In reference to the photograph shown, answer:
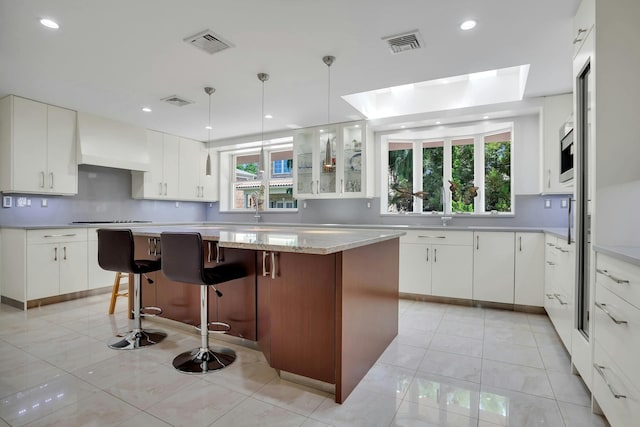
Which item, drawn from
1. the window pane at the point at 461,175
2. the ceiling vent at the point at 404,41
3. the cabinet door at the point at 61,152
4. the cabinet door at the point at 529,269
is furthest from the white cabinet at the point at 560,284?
the cabinet door at the point at 61,152

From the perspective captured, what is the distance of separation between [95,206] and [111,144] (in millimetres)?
974

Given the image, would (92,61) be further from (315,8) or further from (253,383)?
(253,383)

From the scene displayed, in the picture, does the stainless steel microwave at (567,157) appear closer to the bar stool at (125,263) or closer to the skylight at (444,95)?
the skylight at (444,95)

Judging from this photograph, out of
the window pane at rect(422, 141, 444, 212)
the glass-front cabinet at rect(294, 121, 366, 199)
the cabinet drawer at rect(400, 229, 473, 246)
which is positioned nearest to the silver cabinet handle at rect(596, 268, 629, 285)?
the cabinet drawer at rect(400, 229, 473, 246)

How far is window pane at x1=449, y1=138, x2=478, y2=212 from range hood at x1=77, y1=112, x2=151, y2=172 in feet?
15.3

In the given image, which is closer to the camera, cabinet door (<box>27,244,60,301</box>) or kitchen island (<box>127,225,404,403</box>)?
kitchen island (<box>127,225,404,403</box>)

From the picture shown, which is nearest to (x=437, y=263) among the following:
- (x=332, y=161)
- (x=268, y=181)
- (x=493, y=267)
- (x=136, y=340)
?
(x=493, y=267)

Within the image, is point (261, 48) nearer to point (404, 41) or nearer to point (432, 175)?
point (404, 41)

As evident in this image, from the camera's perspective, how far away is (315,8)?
217 cm

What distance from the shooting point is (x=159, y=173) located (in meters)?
5.38

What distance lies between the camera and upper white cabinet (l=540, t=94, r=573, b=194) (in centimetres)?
353

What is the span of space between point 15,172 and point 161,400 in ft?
11.7

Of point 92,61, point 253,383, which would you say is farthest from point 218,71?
point 253,383

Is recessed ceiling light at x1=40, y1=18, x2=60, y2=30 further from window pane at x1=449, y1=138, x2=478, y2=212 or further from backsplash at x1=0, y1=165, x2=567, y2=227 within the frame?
window pane at x1=449, y1=138, x2=478, y2=212
